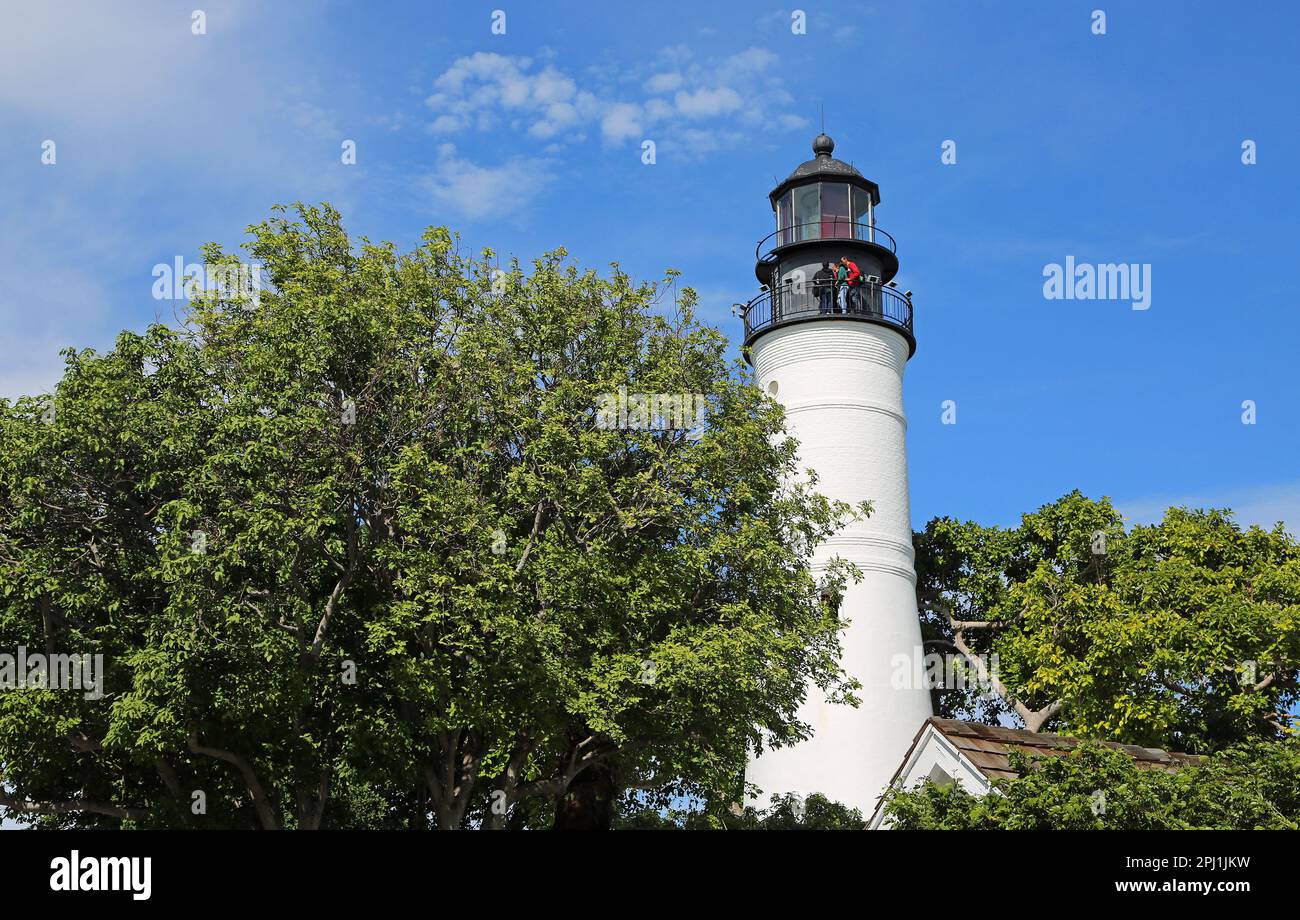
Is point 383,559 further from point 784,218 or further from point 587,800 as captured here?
point 784,218

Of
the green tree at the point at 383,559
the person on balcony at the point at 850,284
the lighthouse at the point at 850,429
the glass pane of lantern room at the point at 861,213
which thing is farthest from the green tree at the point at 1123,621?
the green tree at the point at 383,559

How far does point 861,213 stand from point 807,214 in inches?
58.3

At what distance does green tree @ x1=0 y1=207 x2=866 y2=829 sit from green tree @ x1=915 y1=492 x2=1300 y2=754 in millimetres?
10876

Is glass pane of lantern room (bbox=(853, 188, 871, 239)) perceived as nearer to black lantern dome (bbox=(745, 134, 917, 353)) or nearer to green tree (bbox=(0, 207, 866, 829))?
black lantern dome (bbox=(745, 134, 917, 353))

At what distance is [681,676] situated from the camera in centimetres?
2050

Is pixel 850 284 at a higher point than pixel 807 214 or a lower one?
lower

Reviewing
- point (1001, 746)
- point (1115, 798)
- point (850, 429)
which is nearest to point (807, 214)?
point (850, 429)

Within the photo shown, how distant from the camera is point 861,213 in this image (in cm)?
3559

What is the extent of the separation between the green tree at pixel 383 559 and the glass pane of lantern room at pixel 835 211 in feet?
39.7

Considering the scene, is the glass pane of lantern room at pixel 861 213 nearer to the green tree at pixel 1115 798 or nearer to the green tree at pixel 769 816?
the green tree at pixel 769 816

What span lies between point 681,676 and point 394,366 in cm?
684
